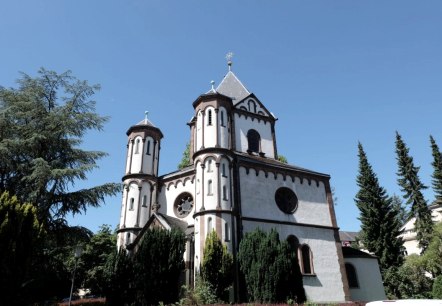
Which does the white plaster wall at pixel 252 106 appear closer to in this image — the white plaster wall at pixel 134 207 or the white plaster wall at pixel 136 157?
the white plaster wall at pixel 136 157

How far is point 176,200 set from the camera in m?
24.2

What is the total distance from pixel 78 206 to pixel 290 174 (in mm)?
14786

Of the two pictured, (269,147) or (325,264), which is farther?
(269,147)

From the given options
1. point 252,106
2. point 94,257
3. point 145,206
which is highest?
point 252,106

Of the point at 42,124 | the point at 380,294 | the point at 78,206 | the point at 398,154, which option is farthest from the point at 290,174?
the point at 398,154

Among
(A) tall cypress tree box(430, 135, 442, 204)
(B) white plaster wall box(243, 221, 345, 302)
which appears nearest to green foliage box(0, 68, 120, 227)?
(B) white plaster wall box(243, 221, 345, 302)

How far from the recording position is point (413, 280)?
32031 mm

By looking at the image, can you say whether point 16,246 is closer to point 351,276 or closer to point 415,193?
point 351,276

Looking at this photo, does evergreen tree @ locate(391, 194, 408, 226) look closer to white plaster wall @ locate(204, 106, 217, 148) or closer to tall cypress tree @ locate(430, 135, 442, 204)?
tall cypress tree @ locate(430, 135, 442, 204)

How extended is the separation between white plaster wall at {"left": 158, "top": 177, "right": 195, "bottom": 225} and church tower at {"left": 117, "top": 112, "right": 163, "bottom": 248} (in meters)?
0.57

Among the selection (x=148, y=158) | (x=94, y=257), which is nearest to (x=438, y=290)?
(x=148, y=158)

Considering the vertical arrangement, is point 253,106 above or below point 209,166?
above

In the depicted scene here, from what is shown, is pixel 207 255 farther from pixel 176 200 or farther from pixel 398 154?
pixel 398 154

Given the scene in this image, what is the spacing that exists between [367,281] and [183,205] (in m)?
15.1
